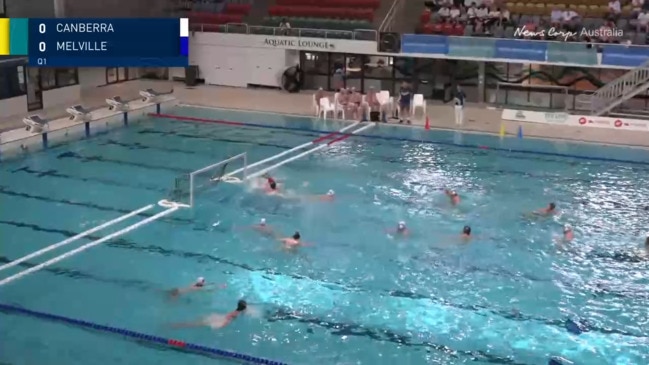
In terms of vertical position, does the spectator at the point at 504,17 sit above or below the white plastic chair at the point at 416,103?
above

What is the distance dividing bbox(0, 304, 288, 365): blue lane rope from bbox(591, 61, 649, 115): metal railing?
52.0 ft

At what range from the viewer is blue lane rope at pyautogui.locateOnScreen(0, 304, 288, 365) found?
9391 mm

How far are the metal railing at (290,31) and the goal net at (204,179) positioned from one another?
361 inches

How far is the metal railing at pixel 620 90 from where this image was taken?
2189 centimetres

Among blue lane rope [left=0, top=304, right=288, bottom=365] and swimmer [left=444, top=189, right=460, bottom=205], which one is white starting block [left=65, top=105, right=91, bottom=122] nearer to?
swimmer [left=444, top=189, right=460, bottom=205]

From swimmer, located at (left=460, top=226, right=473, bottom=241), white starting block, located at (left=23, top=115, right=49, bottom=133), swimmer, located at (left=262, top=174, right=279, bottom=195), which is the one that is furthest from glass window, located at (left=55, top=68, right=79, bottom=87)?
swimmer, located at (left=460, top=226, right=473, bottom=241)

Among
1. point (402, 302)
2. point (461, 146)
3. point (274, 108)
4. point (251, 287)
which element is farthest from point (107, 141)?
point (402, 302)

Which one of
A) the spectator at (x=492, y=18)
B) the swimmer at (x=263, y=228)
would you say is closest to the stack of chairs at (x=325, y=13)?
the spectator at (x=492, y=18)

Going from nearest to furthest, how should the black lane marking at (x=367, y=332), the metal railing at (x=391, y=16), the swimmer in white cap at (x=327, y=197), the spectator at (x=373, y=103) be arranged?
the black lane marking at (x=367, y=332)
the swimmer in white cap at (x=327, y=197)
the spectator at (x=373, y=103)
the metal railing at (x=391, y=16)

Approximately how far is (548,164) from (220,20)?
14791 millimetres

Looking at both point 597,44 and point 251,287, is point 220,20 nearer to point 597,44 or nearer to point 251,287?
point 597,44

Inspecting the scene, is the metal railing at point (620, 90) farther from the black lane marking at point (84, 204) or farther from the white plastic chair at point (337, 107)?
the black lane marking at point (84, 204)

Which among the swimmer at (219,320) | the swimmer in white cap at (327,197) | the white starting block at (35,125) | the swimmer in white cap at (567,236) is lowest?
the swimmer at (219,320)

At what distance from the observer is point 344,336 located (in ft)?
33.2
